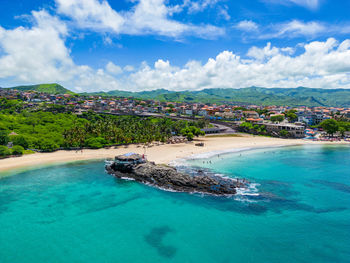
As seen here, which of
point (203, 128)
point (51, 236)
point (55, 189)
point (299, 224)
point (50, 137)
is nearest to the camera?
point (51, 236)

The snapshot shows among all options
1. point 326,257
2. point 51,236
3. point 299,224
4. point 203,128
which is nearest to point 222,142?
point 203,128

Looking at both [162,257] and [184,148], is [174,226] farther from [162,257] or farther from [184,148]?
[184,148]

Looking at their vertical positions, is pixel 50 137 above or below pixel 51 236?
above

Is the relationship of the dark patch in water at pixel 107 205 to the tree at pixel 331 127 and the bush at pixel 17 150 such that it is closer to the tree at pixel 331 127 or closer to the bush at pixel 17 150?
the bush at pixel 17 150

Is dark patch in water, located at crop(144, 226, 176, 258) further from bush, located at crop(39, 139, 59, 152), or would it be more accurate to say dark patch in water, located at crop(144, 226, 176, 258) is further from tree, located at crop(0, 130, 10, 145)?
tree, located at crop(0, 130, 10, 145)

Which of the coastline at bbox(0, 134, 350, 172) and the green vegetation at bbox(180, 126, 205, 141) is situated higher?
the green vegetation at bbox(180, 126, 205, 141)

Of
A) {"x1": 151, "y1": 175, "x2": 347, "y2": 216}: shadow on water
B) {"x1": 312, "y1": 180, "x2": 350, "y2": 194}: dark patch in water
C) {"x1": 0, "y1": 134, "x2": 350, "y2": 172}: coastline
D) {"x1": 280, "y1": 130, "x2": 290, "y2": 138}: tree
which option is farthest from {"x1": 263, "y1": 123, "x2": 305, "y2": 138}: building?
{"x1": 151, "y1": 175, "x2": 347, "y2": 216}: shadow on water

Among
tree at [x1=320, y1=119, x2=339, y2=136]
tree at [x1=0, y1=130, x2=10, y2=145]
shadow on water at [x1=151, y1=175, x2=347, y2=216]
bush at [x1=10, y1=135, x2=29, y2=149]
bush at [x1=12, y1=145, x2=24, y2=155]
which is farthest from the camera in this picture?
tree at [x1=320, y1=119, x2=339, y2=136]

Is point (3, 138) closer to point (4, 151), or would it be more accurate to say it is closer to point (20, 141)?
point (20, 141)
